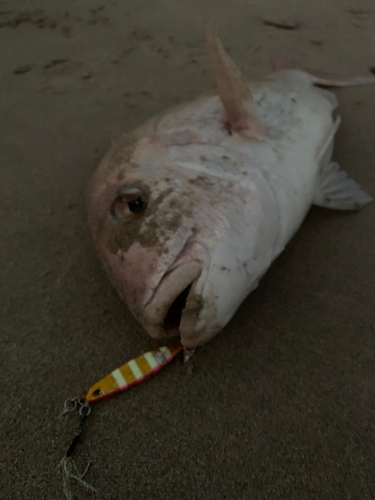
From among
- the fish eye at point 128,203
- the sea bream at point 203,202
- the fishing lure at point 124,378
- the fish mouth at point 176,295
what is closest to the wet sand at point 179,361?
the fishing lure at point 124,378

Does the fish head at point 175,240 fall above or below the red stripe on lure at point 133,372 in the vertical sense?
above

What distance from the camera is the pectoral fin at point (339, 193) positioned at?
1.98m

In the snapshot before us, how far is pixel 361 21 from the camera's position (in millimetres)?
3586

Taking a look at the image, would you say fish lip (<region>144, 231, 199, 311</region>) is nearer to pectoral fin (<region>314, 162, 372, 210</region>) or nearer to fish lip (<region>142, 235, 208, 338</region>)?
fish lip (<region>142, 235, 208, 338</region>)

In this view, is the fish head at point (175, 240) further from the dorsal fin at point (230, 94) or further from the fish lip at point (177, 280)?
the dorsal fin at point (230, 94)

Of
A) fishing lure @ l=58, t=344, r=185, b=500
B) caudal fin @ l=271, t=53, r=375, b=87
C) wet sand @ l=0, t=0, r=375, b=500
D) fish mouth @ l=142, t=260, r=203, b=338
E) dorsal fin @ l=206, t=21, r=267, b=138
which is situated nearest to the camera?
fish mouth @ l=142, t=260, r=203, b=338

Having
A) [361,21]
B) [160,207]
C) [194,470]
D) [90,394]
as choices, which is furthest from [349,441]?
[361,21]

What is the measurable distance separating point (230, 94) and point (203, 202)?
0.67 metres

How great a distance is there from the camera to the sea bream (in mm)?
1237

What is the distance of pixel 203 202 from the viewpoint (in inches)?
53.1

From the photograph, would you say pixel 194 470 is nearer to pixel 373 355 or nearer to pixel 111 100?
pixel 373 355

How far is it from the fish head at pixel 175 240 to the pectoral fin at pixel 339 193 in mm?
740

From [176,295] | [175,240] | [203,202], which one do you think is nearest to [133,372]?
[176,295]

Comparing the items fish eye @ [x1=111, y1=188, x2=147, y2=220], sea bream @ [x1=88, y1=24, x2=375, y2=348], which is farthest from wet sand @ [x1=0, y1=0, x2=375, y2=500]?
fish eye @ [x1=111, y1=188, x2=147, y2=220]
